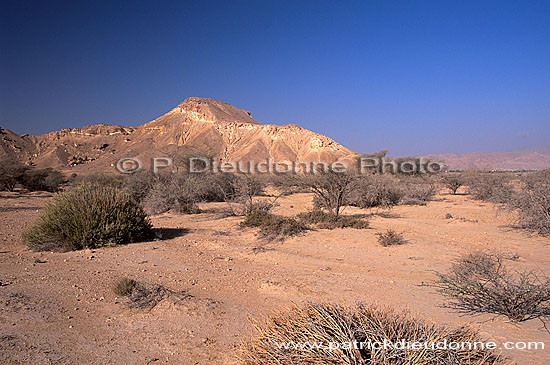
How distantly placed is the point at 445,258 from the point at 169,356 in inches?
268

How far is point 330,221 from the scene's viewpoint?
1167 cm

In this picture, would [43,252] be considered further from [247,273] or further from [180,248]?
[247,273]

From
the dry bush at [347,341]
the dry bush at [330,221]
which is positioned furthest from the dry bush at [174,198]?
the dry bush at [347,341]

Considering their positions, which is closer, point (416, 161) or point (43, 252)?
point (43, 252)

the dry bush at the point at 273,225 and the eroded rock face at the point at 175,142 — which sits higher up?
the eroded rock face at the point at 175,142

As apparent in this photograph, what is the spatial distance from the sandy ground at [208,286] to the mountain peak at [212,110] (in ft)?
230

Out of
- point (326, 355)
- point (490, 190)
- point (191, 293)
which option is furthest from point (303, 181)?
point (490, 190)

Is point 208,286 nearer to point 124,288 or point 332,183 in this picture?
point 124,288

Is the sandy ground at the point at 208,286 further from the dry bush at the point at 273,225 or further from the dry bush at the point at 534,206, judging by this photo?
the dry bush at the point at 534,206

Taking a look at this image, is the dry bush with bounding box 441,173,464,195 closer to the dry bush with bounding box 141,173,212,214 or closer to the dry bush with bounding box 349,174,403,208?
the dry bush with bounding box 349,174,403,208

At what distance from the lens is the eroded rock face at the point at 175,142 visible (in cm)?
6488

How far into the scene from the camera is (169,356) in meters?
3.44

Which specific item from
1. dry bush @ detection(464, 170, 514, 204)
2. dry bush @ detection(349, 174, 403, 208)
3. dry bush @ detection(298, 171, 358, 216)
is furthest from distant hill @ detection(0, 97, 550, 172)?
dry bush @ detection(298, 171, 358, 216)

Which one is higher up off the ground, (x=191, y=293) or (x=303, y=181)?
(x=303, y=181)
